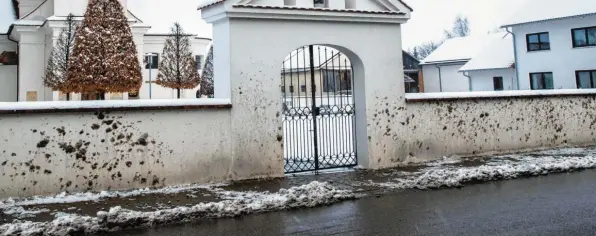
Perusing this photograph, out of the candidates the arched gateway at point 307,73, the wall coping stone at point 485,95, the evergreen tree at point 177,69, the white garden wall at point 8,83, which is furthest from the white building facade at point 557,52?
the white garden wall at point 8,83

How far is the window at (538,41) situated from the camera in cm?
3325

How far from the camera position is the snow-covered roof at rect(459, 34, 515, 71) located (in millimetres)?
39906

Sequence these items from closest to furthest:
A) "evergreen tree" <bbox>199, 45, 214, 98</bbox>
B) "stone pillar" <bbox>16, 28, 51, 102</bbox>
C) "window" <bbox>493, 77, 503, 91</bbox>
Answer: "stone pillar" <bbox>16, 28, 51, 102</bbox>
"window" <bbox>493, 77, 503, 91</bbox>
"evergreen tree" <bbox>199, 45, 214, 98</bbox>

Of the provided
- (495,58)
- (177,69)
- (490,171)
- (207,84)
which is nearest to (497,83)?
(495,58)

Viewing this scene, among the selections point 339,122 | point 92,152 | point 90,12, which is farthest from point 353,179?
point 90,12

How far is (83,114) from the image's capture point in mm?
8961

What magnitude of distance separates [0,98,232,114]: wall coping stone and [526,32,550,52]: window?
97.5ft

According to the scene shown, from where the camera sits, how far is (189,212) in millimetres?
7164

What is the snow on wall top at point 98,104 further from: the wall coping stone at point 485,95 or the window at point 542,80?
the window at point 542,80

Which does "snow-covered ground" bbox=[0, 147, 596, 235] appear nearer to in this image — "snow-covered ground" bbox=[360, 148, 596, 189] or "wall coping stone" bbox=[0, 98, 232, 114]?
"snow-covered ground" bbox=[360, 148, 596, 189]

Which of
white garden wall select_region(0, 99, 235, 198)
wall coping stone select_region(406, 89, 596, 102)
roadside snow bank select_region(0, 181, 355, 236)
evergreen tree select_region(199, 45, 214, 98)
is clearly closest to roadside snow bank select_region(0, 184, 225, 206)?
white garden wall select_region(0, 99, 235, 198)

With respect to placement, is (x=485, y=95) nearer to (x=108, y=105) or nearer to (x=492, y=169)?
(x=492, y=169)

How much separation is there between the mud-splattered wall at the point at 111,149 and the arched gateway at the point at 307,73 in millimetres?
588

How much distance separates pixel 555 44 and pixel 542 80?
258cm
